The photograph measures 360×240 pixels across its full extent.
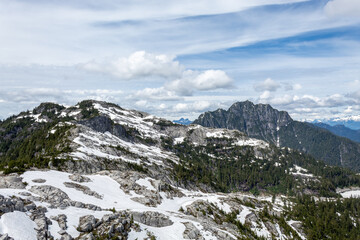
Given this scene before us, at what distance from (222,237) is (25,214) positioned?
36.4 m

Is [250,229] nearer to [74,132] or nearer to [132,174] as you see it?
[132,174]

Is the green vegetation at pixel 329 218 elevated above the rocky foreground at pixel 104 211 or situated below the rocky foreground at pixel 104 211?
below

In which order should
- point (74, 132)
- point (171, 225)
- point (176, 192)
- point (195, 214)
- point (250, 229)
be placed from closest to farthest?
point (171, 225) < point (195, 214) < point (250, 229) < point (176, 192) < point (74, 132)

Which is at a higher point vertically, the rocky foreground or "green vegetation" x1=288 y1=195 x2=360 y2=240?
the rocky foreground

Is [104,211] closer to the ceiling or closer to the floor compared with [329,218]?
closer to the ceiling

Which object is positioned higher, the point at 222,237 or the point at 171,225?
the point at 171,225

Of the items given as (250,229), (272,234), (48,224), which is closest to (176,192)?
(250,229)

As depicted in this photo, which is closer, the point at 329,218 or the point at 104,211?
the point at 104,211

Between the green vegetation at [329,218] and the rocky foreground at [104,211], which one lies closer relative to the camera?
the rocky foreground at [104,211]

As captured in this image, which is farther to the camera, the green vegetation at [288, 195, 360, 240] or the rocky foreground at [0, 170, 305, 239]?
the green vegetation at [288, 195, 360, 240]

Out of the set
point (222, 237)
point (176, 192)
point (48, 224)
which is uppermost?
point (48, 224)

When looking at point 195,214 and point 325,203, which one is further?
point 325,203

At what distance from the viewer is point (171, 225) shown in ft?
144

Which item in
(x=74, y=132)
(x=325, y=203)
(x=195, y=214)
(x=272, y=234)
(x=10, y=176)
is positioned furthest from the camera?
(x=325, y=203)
